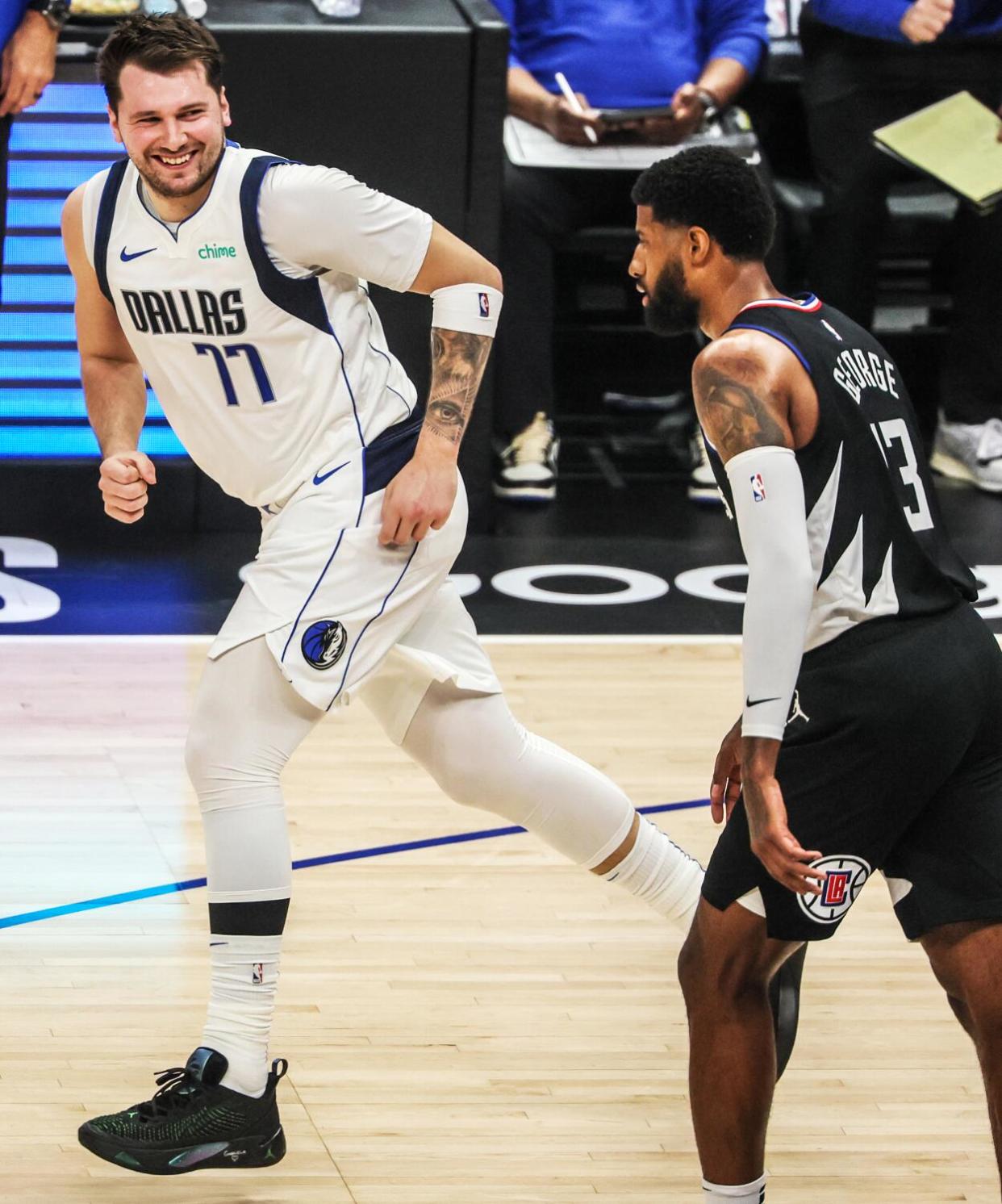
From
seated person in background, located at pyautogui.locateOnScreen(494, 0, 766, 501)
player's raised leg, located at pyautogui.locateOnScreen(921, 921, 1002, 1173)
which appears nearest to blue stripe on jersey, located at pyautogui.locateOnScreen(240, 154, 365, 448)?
player's raised leg, located at pyautogui.locateOnScreen(921, 921, 1002, 1173)

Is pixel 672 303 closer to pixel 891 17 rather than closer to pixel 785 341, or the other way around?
pixel 785 341

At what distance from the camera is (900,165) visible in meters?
7.05

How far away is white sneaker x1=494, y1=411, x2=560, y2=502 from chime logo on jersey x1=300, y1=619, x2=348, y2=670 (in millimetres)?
3741

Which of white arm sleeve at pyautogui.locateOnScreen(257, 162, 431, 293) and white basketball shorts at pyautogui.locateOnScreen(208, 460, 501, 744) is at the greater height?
white arm sleeve at pyautogui.locateOnScreen(257, 162, 431, 293)

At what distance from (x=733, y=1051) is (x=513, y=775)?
2.67ft

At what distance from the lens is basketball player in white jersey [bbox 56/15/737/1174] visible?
2.91 metres

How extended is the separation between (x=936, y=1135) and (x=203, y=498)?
3.85 metres

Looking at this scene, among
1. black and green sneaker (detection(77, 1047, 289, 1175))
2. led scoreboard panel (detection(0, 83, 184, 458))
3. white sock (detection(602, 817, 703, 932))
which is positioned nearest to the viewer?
black and green sneaker (detection(77, 1047, 289, 1175))

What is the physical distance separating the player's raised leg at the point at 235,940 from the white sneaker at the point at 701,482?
12.8 ft

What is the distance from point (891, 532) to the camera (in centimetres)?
260

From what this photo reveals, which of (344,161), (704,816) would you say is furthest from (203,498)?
(704,816)

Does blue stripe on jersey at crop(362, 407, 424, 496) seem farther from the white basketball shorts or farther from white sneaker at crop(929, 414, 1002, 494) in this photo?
white sneaker at crop(929, 414, 1002, 494)

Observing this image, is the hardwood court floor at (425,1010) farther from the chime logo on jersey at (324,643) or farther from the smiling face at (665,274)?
the smiling face at (665,274)

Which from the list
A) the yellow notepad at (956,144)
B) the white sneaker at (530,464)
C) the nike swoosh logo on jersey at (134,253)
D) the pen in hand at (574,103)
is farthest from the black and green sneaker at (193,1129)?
the yellow notepad at (956,144)
